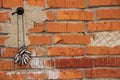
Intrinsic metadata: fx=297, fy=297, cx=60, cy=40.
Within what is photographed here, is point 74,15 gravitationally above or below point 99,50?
above

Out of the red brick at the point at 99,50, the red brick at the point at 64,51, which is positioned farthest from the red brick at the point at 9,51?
the red brick at the point at 99,50

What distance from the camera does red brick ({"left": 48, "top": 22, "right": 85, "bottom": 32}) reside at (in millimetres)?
2125

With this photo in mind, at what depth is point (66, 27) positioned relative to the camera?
213 cm

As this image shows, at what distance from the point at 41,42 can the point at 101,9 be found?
49cm

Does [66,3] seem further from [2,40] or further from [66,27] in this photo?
[2,40]

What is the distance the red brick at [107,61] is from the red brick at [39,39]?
1.21 feet

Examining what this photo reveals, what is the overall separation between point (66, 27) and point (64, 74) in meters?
0.34

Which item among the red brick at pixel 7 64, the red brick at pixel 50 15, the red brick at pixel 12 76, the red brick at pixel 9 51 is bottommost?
the red brick at pixel 12 76

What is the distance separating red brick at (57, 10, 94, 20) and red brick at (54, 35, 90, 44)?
13cm

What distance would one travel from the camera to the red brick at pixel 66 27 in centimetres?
212

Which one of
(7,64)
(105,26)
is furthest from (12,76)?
Answer: (105,26)

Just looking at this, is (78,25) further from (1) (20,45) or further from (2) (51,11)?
(1) (20,45)

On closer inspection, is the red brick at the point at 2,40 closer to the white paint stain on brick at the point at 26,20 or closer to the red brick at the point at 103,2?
the white paint stain on brick at the point at 26,20

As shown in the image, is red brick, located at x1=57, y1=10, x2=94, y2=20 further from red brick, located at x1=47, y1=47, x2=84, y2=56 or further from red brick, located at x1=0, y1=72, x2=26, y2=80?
red brick, located at x1=0, y1=72, x2=26, y2=80
